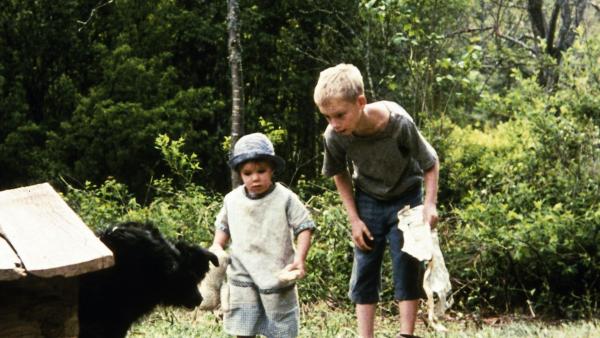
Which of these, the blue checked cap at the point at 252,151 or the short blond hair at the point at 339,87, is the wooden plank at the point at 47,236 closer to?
the blue checked cap at the point at 252,151

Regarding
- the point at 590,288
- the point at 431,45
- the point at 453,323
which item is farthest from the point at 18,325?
the point at 431,45

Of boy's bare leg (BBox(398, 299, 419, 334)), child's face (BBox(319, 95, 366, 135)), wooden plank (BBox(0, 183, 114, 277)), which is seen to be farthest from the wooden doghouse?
boy's bare leg (BBox(398, 299, 419, 334))

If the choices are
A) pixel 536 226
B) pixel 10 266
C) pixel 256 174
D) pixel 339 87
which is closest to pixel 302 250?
pixel 256 174

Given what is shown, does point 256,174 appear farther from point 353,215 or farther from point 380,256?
point 380,256

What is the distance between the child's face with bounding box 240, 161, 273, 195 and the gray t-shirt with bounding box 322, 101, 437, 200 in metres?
0.47

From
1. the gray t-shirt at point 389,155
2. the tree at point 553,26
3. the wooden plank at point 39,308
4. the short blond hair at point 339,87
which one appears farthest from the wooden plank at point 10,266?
the tree at point 553,26

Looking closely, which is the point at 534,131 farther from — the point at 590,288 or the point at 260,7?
the point at 260,7

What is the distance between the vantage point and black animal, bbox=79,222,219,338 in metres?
4.45

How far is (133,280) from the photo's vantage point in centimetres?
461

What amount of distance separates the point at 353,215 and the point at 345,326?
199 cm

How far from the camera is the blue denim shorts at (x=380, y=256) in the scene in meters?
5.09

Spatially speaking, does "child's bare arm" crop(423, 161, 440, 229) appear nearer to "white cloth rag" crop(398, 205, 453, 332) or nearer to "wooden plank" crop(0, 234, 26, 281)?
"white cloth rag" crop(398, 205, 453, 332)

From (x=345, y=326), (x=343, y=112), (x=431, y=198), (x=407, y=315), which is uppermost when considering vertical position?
(x=343, y=112)

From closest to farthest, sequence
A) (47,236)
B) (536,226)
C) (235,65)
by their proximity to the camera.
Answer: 1. (47,236)
2. (536,226)
3. (235,65)
